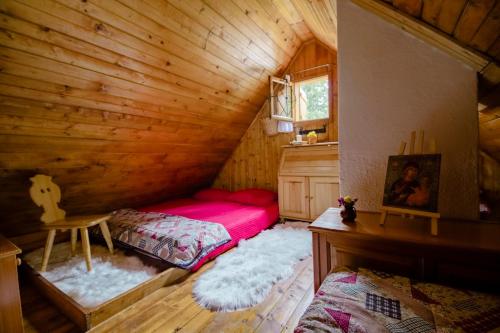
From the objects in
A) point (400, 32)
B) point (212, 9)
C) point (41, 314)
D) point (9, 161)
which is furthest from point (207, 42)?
point (41, 314)

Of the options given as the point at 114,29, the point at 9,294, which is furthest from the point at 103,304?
the point at 114,29

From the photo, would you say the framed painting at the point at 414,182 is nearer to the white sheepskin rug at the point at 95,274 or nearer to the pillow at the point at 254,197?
the white sheepskin rug at the point at 95,274

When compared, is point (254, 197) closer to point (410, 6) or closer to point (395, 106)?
point (395, 106)

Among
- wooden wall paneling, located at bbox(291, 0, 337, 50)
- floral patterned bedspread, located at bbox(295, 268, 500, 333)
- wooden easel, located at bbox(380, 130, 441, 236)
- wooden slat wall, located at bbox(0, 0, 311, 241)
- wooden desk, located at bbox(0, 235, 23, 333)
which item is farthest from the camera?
wooden wall paneling, located at bbox(291, 0, 337, 50)

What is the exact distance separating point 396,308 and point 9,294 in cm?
198

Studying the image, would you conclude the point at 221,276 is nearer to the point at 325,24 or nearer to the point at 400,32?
the point at 400,32

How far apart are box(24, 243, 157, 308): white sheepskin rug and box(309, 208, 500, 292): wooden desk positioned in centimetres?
152

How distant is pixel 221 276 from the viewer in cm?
199

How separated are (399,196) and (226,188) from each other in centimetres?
360

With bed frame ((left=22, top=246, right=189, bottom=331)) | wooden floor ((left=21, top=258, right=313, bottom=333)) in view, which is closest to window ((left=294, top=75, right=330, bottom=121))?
wooden floor ((left=21, top=258, right=313, bottom=333))

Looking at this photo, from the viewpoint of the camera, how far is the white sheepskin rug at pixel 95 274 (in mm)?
1741

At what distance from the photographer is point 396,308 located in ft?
2.77

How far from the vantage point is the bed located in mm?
2121

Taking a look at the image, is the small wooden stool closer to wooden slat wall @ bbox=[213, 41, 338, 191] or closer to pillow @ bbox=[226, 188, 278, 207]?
pillow @ bbox=[226, 188, 278, 207]
